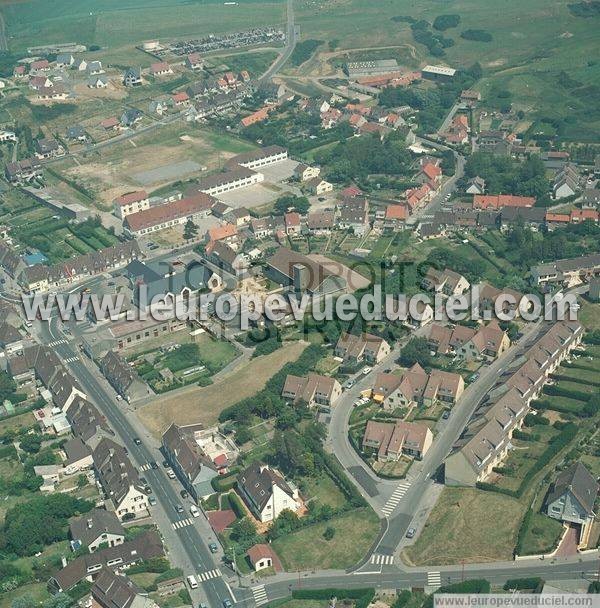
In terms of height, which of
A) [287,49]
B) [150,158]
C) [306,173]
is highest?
[287,49]

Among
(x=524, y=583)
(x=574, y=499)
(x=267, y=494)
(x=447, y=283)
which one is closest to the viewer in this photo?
(x=524, y=583)

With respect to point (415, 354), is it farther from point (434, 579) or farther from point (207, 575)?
point (207, 575)

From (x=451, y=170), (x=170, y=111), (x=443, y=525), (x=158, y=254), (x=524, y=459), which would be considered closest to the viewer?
(x=443, y=525)

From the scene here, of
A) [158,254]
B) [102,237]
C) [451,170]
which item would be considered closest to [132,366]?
[158,254]

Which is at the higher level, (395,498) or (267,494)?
(267,494)

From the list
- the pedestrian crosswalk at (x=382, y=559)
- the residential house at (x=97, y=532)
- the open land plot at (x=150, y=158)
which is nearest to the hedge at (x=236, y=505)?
the residential house at (x=97, y=532)

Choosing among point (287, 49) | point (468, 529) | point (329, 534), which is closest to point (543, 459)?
point (468, 529)

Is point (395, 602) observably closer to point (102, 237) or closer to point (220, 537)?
point (220, 537)
